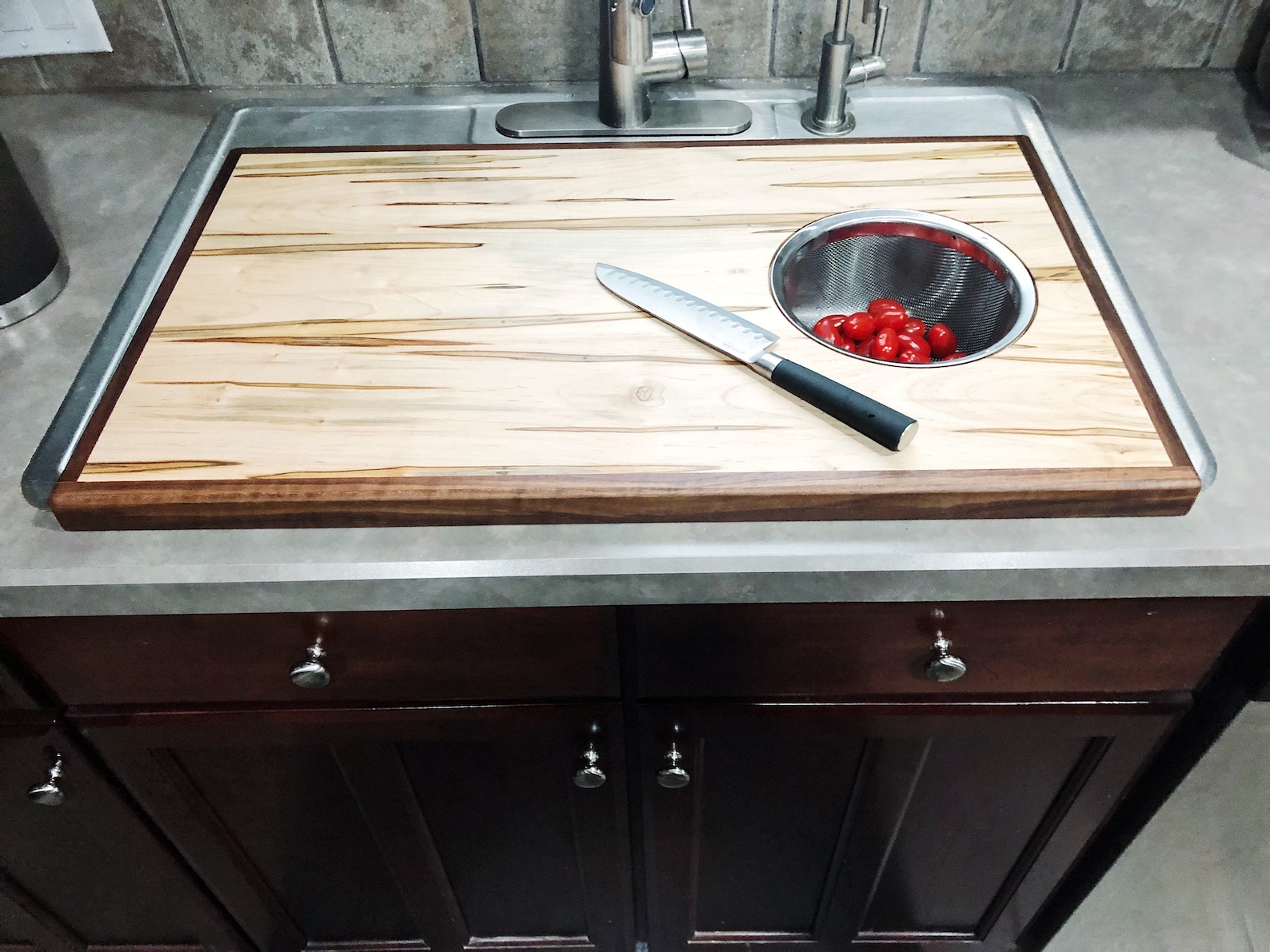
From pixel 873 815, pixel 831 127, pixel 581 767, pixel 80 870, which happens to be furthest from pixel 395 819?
pixel 831 127

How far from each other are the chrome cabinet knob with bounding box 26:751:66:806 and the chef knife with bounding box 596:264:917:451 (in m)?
0.64

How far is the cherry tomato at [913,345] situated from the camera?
0.87 metres

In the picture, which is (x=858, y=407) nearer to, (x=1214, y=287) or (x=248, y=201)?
(x=1214, y=287)

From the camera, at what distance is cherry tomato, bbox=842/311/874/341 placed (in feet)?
2.97

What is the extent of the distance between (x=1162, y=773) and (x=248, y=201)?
39.3 inches

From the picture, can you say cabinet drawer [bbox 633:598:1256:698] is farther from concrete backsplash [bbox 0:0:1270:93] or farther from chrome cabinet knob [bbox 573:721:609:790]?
concrete backsplash [bbox 0:0:1270:93]

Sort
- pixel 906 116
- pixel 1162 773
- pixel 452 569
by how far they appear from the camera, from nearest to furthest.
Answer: pixel 452 569 → pixel 1162 773 → pixel 906 116

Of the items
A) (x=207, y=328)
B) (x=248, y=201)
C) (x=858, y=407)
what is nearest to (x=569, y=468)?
(x=858, y=407)

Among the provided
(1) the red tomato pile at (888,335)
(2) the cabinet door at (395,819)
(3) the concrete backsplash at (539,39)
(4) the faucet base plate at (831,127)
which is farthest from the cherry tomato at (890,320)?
(2) the cabinet door at (395,819)

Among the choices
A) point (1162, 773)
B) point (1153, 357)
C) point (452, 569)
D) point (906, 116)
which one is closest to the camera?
point (452, 569)

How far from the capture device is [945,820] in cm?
97

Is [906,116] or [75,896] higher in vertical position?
[906,116]

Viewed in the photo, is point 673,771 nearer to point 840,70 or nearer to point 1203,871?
point 1203,871

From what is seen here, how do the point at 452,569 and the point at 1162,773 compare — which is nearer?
the point at 452,569
